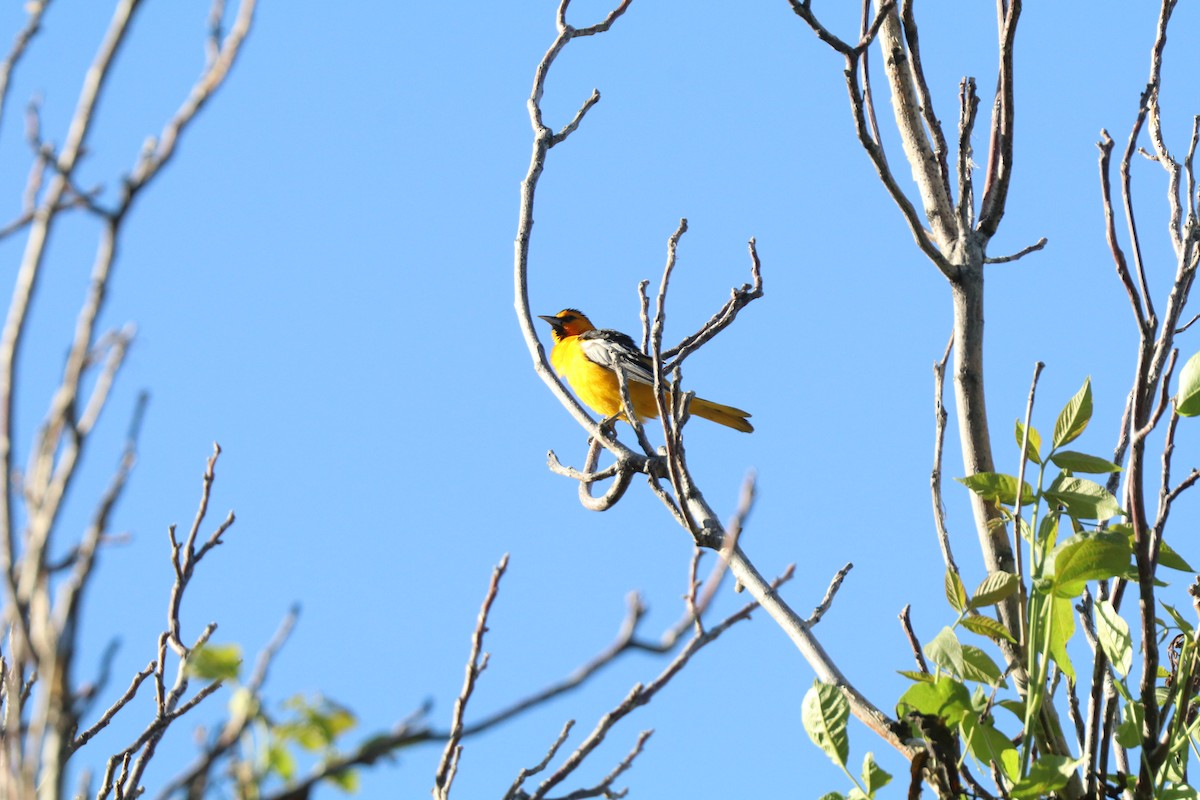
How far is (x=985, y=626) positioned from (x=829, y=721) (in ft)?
1.26

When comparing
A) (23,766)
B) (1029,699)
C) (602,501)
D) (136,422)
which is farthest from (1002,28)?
(23,766)

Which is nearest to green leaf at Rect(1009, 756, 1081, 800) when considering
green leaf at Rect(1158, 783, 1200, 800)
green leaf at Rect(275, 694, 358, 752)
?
green leaf at Rect(1158, 783, 1200, 800)

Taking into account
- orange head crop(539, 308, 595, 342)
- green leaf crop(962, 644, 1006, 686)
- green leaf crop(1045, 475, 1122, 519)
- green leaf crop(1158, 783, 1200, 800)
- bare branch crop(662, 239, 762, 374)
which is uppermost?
orange head crop(539, 308, 595, 342)

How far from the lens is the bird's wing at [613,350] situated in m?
7.46

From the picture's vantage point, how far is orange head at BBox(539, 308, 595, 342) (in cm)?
1023

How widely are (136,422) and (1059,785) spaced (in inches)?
56.0

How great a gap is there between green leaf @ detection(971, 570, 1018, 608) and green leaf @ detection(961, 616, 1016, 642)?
42mm

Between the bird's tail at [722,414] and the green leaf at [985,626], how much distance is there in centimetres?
571

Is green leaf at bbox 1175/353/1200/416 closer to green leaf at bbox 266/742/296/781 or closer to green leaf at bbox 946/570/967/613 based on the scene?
green leaf at bbox 946/570/967/613

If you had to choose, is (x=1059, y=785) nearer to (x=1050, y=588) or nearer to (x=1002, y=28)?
(x=1050, y=588)

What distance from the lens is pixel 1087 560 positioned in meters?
1.99

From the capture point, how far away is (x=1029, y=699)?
1.95m

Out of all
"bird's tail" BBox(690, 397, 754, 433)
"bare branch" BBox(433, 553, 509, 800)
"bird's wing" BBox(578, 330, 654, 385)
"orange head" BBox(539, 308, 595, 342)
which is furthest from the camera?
"orange head" BBox(539, 308, 595, 342)

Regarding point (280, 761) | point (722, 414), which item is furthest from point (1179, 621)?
point (722, 414)
